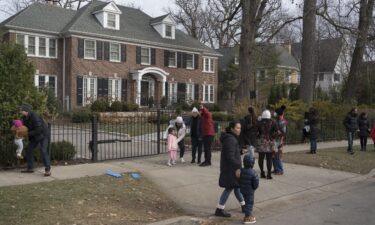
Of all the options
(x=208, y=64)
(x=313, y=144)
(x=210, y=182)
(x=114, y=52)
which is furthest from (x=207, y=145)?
(x=208, y=64)

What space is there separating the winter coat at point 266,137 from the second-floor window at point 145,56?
29.6 metres

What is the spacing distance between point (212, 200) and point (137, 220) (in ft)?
7.23

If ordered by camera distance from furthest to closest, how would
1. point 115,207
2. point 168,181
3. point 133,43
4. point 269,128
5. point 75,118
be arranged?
point 133,43 < point 75,118 < point 269,128 < point 168,181 < point 115,207

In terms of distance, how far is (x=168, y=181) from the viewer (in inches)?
424

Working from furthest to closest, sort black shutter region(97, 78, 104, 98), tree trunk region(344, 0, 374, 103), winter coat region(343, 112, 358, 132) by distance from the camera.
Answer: black shutter region(97, 78, 104, 98) < tree trunk region(344, 0, 374, 103) < winter coat region(343, 112, 358, 132)

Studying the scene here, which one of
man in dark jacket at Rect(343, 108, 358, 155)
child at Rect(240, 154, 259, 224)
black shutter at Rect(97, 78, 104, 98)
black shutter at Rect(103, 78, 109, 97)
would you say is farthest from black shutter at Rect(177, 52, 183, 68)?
child at Rect(240, 154, 259, 224)

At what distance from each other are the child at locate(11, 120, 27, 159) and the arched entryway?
90.7 feet

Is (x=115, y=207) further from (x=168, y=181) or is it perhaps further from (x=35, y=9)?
(x=35, y=9)

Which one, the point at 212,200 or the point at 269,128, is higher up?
the point at 269,128

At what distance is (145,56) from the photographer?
40656mm

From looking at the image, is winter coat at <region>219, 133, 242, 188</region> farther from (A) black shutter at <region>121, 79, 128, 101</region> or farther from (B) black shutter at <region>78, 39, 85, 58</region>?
(A) black shutter at <region>121, 79, 128, 101</region>

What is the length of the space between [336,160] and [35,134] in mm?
9625

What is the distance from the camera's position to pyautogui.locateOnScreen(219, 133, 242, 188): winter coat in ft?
25.8

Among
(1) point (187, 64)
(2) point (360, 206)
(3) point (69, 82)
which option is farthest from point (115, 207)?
(1) point (187, 64)
